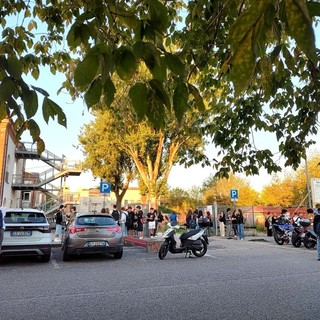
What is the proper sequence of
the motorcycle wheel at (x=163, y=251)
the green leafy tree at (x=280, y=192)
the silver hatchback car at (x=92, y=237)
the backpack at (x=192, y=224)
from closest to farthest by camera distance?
the silver hatchback car at (x=92, y=237)
the motorcycle wheel at (x=163, y=251)
the backpack at (x=192, y=224)
the green leafy tree at (x=280, y=192)

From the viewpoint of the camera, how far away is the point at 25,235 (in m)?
10.2

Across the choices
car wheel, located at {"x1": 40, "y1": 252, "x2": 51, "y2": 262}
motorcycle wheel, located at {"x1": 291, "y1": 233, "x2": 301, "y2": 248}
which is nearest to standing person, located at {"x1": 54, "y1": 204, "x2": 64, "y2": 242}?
car wheel, located at {"x1": 40, "y1": 252, "x2": 51, "y2": 262}

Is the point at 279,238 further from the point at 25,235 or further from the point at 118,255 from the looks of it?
the point at 25,235

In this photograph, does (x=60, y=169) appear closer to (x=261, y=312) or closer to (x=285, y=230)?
(x=285, y=230)

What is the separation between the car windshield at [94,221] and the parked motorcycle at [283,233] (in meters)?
9.37

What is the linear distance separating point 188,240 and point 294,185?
37207 mm

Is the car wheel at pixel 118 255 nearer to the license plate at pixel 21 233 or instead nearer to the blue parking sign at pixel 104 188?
the license plate at pixel 21 233

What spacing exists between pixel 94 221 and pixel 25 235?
2207mm

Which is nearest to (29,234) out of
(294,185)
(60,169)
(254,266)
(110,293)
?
(110,293)

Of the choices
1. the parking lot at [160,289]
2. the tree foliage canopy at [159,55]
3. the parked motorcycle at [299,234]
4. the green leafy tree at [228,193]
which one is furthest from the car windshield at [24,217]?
the green leafy tree at [228,193]

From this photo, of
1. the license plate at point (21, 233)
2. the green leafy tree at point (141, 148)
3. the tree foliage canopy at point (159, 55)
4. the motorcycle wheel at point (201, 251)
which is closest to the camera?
the tree foliage canopy at point (159, 55)

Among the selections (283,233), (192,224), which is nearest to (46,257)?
(192,224)

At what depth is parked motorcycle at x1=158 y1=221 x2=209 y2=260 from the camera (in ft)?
37.6

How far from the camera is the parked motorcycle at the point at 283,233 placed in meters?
16.7
